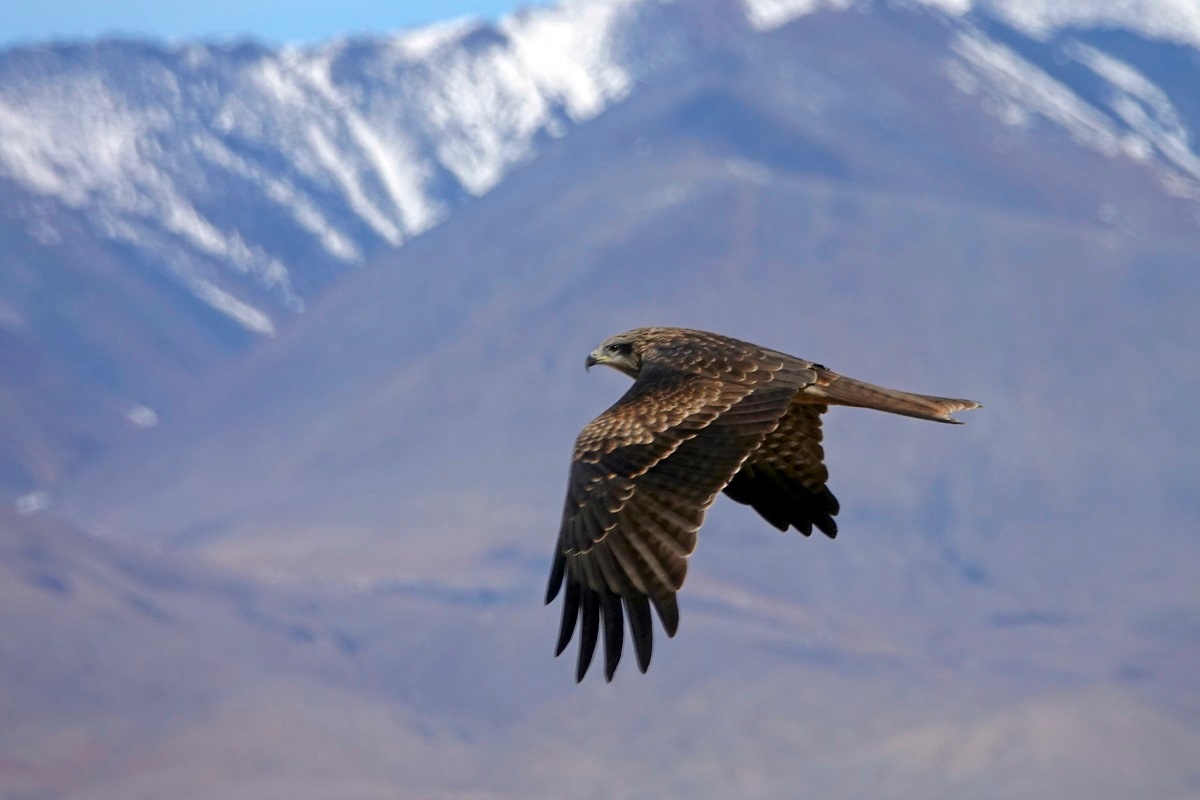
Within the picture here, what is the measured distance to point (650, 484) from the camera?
46.9ft

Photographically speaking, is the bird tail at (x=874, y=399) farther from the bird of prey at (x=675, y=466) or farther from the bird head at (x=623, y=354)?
the bird head at (x=623, y=354)

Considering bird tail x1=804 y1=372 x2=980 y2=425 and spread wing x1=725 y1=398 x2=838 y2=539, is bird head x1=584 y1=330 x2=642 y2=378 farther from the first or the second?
bird tail x1=804 y1=372 x2=980 y2=425

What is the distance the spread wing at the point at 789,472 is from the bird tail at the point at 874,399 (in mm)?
543

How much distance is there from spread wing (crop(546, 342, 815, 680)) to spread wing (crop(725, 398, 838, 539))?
0.83 m

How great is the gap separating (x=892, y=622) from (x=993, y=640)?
28.5 ft

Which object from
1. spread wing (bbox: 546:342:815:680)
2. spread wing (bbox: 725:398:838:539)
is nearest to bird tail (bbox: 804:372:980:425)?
spread wing (bbox: 546:342:815:680)

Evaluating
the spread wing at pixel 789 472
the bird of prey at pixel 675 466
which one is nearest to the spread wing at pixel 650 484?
the bird of prey at pixel 675 466

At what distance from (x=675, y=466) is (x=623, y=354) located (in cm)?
359

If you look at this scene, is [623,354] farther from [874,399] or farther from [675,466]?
[675,466]

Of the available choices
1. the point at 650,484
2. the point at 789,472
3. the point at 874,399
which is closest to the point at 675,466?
the point at 650,484

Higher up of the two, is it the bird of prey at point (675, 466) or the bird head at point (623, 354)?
the bird head at point (623, 354)

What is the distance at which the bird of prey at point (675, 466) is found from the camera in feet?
44.7

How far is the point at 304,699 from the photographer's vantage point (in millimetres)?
173250

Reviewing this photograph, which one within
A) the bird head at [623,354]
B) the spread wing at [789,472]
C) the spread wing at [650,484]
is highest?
the bird head at [623,354]
